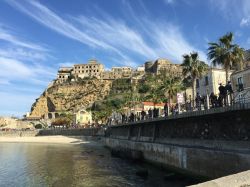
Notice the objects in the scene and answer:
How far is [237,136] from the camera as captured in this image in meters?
18.4

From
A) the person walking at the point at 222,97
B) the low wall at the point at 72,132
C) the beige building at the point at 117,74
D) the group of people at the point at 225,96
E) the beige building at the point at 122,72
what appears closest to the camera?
the group of people at the point at 225,96

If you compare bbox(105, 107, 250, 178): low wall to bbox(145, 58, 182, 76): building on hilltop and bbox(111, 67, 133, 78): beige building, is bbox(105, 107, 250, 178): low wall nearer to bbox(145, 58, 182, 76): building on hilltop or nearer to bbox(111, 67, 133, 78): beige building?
bbox(145, 58, 182, 76): building on hilltop

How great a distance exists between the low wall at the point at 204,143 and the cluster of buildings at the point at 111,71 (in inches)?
5445

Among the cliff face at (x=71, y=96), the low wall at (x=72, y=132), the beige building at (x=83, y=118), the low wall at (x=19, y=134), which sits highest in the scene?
the cliff face at (x=71, y=96)

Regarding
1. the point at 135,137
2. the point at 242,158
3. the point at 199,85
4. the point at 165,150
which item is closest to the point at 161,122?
the point at 165,150

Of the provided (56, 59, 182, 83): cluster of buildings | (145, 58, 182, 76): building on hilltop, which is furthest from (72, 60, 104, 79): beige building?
(145, 58, 182, 76): building on hilltop

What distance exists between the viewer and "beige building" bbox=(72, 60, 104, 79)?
185 meters

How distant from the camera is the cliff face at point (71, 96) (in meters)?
166

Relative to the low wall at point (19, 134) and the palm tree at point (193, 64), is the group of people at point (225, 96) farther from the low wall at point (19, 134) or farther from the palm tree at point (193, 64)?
the low wall at point (19, 134)

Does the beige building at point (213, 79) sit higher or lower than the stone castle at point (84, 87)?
lower

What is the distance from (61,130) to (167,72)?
78226 mm

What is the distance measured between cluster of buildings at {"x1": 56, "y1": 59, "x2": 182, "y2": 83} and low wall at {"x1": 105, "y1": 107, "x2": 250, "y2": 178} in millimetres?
138307

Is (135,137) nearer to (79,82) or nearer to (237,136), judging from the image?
(237,136)

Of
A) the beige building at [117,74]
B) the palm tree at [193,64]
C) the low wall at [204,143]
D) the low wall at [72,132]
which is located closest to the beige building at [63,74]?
the beige building at [117,74]
